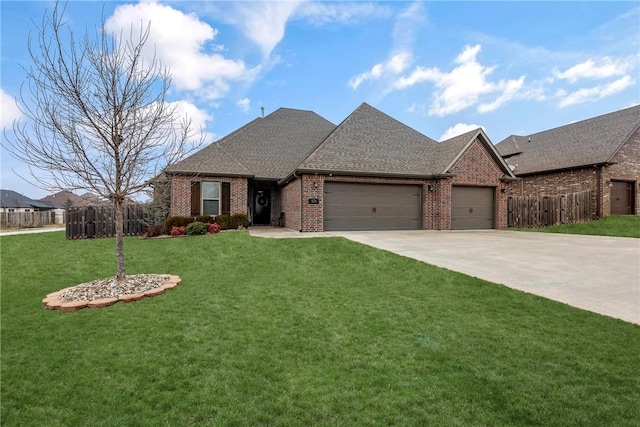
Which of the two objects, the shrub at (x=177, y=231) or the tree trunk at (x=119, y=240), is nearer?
the tree trunk at (x=119, y=240)

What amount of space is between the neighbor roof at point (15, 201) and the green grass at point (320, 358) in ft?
167

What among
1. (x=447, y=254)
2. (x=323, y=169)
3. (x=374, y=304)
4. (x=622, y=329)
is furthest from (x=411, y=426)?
(x=323, y=169)

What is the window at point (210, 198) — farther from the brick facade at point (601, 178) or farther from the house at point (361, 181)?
the brick facade at point (601, 178)

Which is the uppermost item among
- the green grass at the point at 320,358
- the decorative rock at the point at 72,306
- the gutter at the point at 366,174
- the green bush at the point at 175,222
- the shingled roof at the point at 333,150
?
the shingled roof at the point at 333,150

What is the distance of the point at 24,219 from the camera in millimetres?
27078

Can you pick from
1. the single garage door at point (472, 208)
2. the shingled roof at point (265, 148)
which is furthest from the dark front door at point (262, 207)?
the single garage door at point (472, 208)

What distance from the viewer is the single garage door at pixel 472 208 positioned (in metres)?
16.9

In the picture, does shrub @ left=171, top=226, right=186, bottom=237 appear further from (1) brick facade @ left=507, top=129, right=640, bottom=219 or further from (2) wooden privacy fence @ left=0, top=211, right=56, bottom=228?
(2) wooden privacy fence @ left=0, top=211, right=56, bottom=228

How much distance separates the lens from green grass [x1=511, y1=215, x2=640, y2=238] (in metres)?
15.4

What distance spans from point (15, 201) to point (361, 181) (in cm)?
5272

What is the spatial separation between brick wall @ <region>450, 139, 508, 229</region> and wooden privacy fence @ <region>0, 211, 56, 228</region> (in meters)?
33.6

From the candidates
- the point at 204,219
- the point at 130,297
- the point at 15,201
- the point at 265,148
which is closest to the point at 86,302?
the point at 130,297

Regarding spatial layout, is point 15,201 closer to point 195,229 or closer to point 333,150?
point 195,229

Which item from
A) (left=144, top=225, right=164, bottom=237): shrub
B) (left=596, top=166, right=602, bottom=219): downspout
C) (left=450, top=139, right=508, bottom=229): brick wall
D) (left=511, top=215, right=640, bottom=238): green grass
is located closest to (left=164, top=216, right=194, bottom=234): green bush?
(left=144, top=225, right=164, bottom=237): shrub
